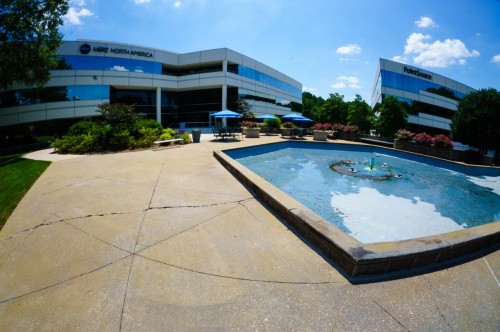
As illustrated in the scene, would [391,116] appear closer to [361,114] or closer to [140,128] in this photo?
[361,114]

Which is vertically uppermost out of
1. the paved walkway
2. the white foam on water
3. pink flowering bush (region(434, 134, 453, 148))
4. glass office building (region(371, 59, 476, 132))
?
glass office building (region(371, 59, 476, 132))

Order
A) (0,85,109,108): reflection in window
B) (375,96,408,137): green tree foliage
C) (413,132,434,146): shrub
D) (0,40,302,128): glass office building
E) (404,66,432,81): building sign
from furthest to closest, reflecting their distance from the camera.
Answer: (404,66,432,81): building sign
(0,40,302,128): glass office building
(0,85,109,108): reflection in window
(375,96,408,137): green tree foliage
(413,132,434,146): shrub

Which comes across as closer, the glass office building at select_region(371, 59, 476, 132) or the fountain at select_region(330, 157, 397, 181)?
the fountain at select_region(330, 157, 397, 181)

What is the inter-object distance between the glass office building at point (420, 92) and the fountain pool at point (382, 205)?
77.0 ft

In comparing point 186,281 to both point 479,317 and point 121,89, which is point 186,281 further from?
point 121,89

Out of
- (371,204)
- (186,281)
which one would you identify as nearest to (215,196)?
(186,281)

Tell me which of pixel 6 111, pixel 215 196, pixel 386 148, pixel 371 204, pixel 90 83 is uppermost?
pixel 90 83

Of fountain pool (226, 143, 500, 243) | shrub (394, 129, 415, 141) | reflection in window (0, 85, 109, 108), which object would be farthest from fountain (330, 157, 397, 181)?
reflection in window (0, 85, 109, 108)

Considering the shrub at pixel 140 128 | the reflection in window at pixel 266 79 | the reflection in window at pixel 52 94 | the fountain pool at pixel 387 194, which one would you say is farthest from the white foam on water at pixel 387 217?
the reflection in window at pixel 52 94

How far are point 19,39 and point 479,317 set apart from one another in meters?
29.9

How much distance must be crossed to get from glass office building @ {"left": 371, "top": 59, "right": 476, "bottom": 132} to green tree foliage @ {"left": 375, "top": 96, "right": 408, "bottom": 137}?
35.2ft

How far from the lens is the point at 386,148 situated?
19656 millimetres

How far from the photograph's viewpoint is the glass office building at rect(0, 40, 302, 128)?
29.0m

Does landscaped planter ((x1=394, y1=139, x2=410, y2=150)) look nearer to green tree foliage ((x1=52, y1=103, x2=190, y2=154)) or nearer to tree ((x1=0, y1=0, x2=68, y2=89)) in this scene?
green tree foliage ((x1=52, y1=103, x2=190, y2=154))
